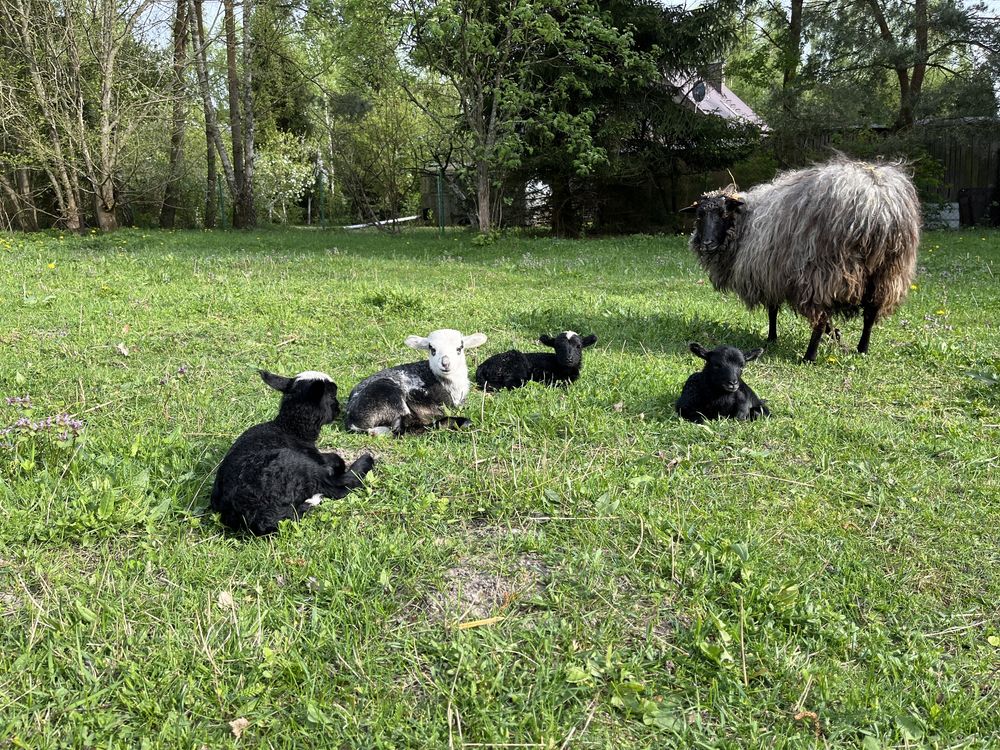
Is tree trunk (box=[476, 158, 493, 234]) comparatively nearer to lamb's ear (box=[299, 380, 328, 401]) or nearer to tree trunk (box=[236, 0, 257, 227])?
tree trunk (box=[236, 0, 257, 227])

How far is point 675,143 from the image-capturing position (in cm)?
2147

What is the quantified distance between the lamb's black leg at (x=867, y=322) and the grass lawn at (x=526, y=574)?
83cm

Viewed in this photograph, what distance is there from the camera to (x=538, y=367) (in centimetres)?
575

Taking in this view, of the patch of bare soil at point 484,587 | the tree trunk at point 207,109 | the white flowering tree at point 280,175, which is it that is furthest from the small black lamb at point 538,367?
the white flowering tree at point 280,175

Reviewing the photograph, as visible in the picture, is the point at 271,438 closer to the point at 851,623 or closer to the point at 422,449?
the point at 422,449

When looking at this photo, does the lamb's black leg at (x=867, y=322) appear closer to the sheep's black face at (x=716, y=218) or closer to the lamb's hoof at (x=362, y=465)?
the sheep's black face at (x=716, y=218)

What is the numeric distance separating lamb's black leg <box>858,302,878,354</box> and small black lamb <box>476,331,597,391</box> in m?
3.00

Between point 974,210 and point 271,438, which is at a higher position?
point 974,210

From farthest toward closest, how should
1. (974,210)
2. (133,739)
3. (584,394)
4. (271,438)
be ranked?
(974,210)
(584,394)
(271,438)
(133,739)

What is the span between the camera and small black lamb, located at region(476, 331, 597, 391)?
5.67 metres

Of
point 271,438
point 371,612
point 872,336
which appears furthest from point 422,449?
point 872,336

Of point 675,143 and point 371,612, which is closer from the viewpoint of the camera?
point 371,612

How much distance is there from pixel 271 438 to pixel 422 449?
0.92m

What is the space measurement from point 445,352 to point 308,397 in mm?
1300
